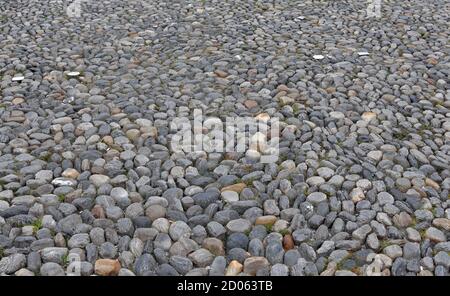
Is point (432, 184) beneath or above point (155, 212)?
beneath

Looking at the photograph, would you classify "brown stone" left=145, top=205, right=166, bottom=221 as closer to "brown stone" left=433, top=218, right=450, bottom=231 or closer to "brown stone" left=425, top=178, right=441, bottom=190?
"brown stone" left=433, top=218, right=450, bottom=231

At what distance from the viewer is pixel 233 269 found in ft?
9.93

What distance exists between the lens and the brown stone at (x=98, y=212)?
3.42 m

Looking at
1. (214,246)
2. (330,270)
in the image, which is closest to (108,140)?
(214,246)

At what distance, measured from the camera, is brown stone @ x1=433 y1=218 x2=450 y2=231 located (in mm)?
3402

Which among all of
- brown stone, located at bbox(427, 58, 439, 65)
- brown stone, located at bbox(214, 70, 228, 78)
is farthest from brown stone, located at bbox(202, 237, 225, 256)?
brown stone, located at bbox(427, 58, 439, 65)

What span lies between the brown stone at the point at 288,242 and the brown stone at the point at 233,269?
1.16 feet

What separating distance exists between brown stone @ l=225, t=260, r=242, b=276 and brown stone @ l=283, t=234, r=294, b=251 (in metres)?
0.35

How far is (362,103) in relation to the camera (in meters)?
4.99

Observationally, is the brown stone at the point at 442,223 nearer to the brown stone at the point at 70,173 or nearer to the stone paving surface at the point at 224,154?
the stone paving surface at the point at 224,154

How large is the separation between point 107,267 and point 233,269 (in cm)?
79

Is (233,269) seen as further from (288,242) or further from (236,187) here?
(236,187)

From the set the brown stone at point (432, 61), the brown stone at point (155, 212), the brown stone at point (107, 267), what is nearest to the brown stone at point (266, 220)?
the brown stone at point (155, 212)

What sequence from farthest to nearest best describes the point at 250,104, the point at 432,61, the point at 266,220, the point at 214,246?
the point at 432,61 < the point at 250,104 < the point at 266,220 < the point at 214,246
